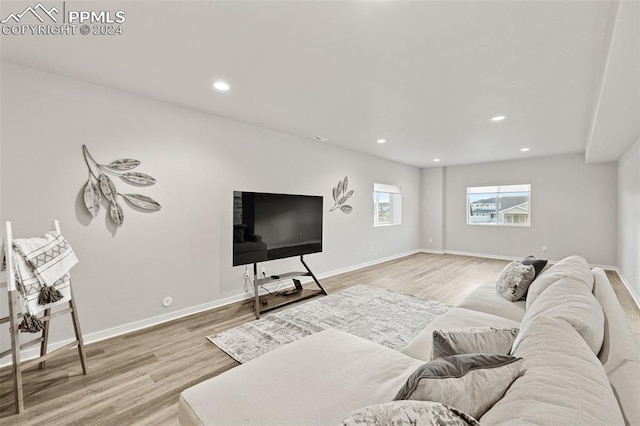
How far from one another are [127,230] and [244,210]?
1.26m

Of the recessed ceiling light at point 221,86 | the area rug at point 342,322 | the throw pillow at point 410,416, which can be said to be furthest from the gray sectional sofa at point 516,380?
the recessed ceiling light at point 221,86

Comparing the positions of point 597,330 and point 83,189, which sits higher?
point 83,189

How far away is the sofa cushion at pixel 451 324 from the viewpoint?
171cm

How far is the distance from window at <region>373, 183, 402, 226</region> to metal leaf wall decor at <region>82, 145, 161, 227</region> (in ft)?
15.7

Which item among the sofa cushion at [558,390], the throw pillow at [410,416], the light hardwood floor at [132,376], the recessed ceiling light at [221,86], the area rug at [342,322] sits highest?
the recessed ceiling light at [221,86]

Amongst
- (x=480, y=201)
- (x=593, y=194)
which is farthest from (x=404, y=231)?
(x=593, y=194)

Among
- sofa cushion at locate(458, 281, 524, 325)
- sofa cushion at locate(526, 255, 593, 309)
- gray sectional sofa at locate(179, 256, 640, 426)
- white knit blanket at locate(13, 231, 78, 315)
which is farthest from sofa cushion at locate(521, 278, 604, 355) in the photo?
white knit blanket at locate(13, 231, 78, 315)

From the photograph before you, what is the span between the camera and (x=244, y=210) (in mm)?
3570

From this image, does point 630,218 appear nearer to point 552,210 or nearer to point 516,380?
point 552,210

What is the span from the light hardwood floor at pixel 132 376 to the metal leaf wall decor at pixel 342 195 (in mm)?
2604

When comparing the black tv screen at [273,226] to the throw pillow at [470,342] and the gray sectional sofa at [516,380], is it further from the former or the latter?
the throw pillow at [470,342]

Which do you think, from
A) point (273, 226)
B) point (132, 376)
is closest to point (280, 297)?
point (273, 226)

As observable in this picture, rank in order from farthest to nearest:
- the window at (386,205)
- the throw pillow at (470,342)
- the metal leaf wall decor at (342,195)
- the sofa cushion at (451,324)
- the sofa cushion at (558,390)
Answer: the window at (386,205) < the metal leaf wall decor at (342,195) < the sofa cushion at (451,324) < the throw pillow at (470,342) < the sofa cushion at (558,390)

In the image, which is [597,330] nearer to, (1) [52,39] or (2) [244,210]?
(2) [244,210]
